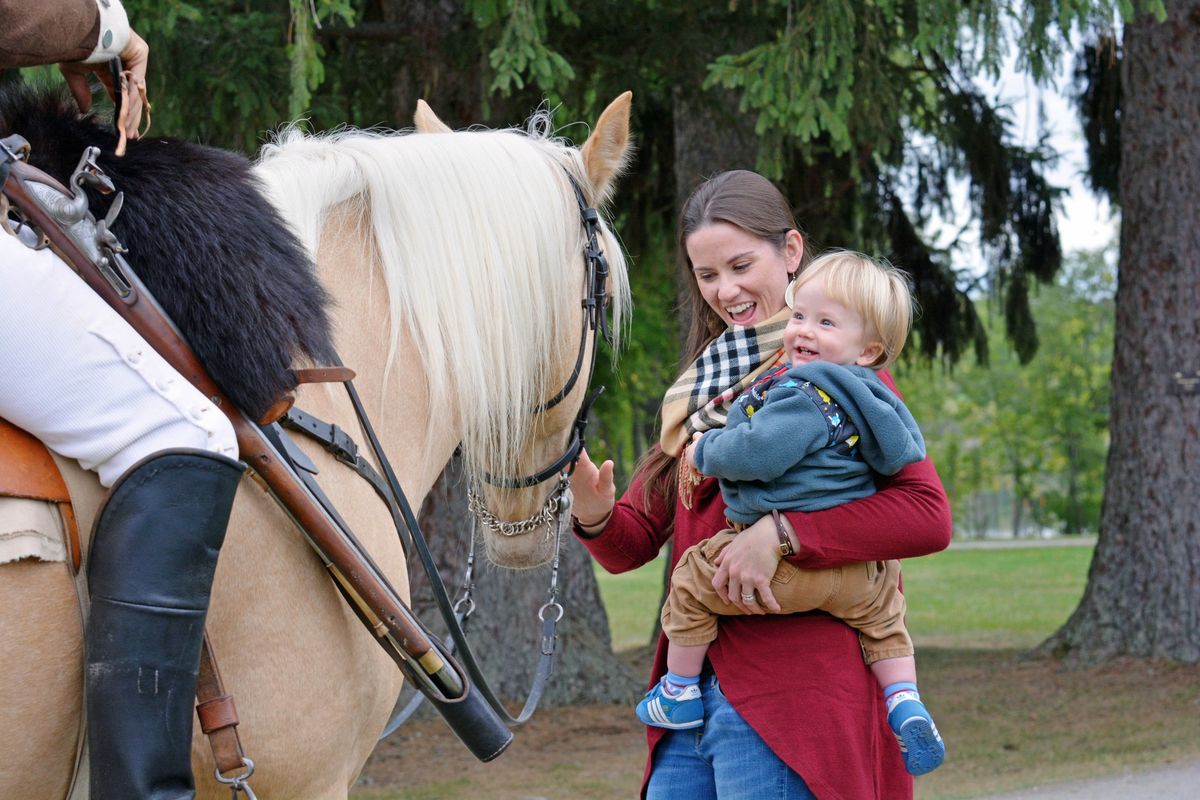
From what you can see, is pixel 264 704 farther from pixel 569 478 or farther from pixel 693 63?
pixel 693 63

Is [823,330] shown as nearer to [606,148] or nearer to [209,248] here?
[606,148]

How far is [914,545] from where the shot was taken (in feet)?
8.21

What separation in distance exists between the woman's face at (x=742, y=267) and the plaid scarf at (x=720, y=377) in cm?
5

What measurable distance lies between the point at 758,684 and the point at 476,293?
100cm

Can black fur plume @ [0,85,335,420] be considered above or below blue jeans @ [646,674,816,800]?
above

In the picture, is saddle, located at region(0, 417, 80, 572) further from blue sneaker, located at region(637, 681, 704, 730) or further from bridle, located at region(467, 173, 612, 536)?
blue sneaker, located at region(637, 681, 704, 730)

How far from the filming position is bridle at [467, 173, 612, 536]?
2.90 metres

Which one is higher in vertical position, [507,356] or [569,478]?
[507,356]

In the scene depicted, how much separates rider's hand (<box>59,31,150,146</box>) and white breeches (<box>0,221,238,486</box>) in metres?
0.49

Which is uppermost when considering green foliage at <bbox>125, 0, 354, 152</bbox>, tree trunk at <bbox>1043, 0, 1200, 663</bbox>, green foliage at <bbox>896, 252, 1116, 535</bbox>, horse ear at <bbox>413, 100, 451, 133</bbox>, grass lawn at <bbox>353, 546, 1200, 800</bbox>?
green foliage at <bbox>125, 0, 354, 152</bbox>

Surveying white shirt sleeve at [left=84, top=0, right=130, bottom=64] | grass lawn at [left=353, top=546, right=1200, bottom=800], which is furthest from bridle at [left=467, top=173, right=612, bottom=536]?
grass lawn at [left=353, top=546, right=1200, bottom=800]

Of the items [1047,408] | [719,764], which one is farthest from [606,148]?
[1047,408]

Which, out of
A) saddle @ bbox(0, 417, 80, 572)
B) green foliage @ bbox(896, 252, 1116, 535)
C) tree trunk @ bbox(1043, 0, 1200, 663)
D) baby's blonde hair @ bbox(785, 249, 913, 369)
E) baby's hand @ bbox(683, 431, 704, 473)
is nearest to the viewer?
saddle @ bbox(0, 417, 80, 572)

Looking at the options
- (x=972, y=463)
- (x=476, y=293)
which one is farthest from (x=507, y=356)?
(x=972, y=463)
